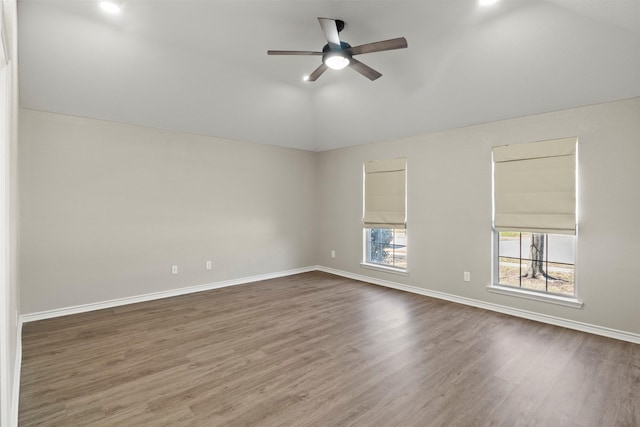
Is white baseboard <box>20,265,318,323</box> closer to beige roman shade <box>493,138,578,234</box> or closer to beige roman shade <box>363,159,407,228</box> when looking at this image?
beige roman shade <box>363,159,407,228</box>

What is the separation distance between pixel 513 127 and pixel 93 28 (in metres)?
4.98

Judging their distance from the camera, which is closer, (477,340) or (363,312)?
(477,340)

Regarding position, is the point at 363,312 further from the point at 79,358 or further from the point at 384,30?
the point at 384,30

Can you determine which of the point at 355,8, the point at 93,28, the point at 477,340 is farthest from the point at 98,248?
the point at 477,340

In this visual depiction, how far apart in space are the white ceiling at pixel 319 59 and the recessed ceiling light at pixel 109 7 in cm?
7

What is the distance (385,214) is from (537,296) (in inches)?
98.9

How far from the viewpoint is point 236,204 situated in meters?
5.72

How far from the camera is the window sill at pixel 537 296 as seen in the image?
3.70 metres

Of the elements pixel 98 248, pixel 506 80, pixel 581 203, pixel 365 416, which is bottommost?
pixel 365 416

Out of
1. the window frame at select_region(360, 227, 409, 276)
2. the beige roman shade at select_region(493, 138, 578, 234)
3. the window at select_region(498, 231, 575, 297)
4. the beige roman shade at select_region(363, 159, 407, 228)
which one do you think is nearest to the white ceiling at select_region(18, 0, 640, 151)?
the beige roman shade at select_region(493, 138, 578, 234)

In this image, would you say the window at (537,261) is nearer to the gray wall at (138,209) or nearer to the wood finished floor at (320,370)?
the wood finished floor at (320,370)

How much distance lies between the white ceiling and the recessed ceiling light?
0.07 metres

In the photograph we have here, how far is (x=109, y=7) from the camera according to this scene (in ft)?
9.84

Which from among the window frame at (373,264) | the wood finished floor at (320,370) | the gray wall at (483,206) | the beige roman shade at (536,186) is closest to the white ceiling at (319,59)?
the gray wall at (483,206)
